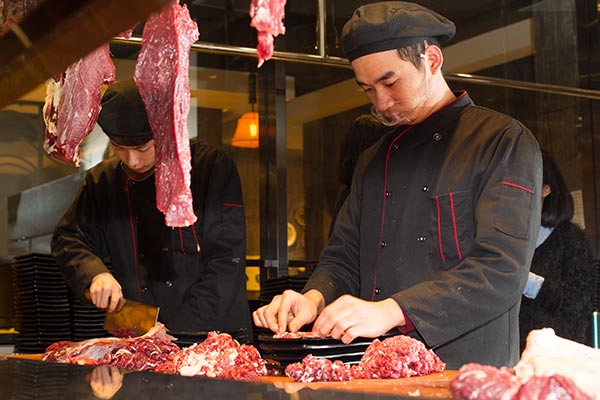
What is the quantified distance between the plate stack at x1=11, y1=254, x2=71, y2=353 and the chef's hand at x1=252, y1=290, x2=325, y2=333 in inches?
92.1

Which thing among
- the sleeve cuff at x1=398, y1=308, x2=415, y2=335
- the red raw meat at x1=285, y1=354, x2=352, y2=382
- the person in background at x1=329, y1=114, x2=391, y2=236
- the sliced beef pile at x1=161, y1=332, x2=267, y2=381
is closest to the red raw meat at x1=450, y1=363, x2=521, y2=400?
the red raw meat at x1=285, y1=354, x2=352, y2=382

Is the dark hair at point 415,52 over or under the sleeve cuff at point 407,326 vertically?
over

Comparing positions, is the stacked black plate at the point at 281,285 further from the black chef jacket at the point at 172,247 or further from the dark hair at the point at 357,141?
the black chef jacket at the point at 172,247

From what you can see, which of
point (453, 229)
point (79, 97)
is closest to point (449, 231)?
point (453, 229)

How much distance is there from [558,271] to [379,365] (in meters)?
2.58

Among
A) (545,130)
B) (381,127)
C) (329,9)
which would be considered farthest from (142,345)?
(545,130)

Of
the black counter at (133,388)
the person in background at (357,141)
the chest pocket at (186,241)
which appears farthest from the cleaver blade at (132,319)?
the black counter at (133,388)

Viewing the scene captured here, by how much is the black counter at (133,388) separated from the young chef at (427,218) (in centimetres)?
86

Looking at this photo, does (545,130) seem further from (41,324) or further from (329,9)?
(41,324)

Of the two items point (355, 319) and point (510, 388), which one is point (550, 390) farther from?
point (355, 319)

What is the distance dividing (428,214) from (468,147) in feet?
0.69

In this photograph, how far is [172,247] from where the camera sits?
3.60 metres

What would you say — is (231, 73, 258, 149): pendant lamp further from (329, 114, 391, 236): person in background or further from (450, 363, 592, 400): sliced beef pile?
(450, 363, 592, 400): sliced beef pile

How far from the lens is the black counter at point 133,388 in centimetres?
117
